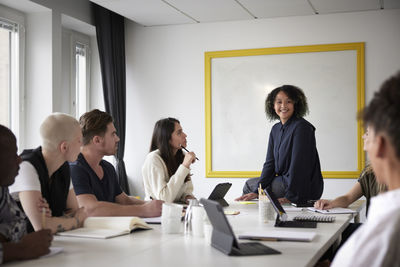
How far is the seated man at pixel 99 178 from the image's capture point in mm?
2779

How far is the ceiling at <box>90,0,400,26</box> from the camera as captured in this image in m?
5.41

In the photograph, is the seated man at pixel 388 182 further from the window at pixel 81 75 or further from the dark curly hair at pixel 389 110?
the window at pixel 81 75

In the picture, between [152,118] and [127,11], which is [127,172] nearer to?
[152,118]

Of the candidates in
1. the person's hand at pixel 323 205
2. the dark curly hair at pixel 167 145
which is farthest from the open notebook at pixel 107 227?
the dark curly hair at pixel 167 145

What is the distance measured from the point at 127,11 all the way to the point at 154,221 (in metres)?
3.62

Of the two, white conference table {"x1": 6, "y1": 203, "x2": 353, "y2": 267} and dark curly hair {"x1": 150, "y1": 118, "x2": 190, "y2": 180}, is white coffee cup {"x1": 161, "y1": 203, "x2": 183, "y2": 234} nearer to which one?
white conference table {"x1": 6, "y1": 203, "x2": 353, "y2": 267}

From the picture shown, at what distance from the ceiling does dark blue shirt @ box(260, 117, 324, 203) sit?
1.81 meters

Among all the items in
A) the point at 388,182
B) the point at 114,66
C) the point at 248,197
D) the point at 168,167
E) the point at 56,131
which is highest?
the point at 114,66

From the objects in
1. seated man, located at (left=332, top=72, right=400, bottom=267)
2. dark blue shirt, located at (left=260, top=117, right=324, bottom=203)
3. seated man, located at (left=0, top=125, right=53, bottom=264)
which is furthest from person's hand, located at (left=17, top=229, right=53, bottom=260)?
dark blue shirt, located at (left=260, top=117, right=324, bottom=203)

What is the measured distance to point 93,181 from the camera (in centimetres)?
296

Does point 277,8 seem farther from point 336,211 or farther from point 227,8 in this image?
point 336,211

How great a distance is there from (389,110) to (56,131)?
1718 mm

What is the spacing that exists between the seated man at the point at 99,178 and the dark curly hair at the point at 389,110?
73.5 inches

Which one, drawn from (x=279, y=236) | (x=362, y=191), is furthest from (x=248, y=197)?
(x=279, y=236)
